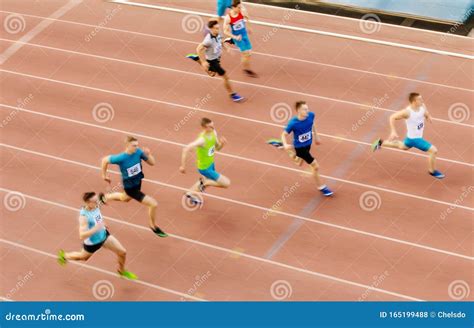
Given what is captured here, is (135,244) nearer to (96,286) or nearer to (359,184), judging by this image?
(96,286)

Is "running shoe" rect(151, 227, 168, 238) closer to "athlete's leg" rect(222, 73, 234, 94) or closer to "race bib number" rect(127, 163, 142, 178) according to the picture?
"race bib number" rect(127, 163, 142, 178)

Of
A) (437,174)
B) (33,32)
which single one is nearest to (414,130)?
(437,174)

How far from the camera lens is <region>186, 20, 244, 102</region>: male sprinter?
16750 mm

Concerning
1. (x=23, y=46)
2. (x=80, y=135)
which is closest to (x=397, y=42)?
(x=80, y=135)

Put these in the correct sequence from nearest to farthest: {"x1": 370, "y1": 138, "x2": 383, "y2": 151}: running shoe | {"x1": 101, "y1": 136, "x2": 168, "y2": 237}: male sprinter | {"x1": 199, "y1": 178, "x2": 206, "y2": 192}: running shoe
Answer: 1. {"x1": 101, "y1": 136, "x2": 168, "y2": 237}: male sprinter
2. {"x1": 199, "y1": 178, "x2": 206, "y2": 192}: running shoe
3. {"x1": 370, "y1": 138, "x2": 383, "y2": 151}: running shoe

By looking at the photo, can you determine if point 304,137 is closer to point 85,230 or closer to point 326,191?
point 326,191

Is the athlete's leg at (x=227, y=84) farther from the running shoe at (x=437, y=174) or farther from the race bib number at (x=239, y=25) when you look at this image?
the running shoe at (x=437, y=174)

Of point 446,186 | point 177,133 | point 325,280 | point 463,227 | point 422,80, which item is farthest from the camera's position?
point 422,80

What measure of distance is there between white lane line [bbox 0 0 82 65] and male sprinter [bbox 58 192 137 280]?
855cm

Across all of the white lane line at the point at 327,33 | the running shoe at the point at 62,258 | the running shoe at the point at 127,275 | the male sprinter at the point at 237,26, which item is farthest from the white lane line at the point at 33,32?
the running shoe at the point at 127,275

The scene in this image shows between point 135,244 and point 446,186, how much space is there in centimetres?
554

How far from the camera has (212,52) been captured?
55.9ft

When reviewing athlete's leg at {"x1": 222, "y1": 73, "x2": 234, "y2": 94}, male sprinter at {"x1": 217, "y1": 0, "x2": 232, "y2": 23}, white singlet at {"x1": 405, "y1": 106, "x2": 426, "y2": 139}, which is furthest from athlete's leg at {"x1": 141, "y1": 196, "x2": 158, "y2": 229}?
male sprinter at {"x1": 217, "y1": 0, "x2": 232, "y2": 23}

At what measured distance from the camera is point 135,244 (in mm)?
14070
